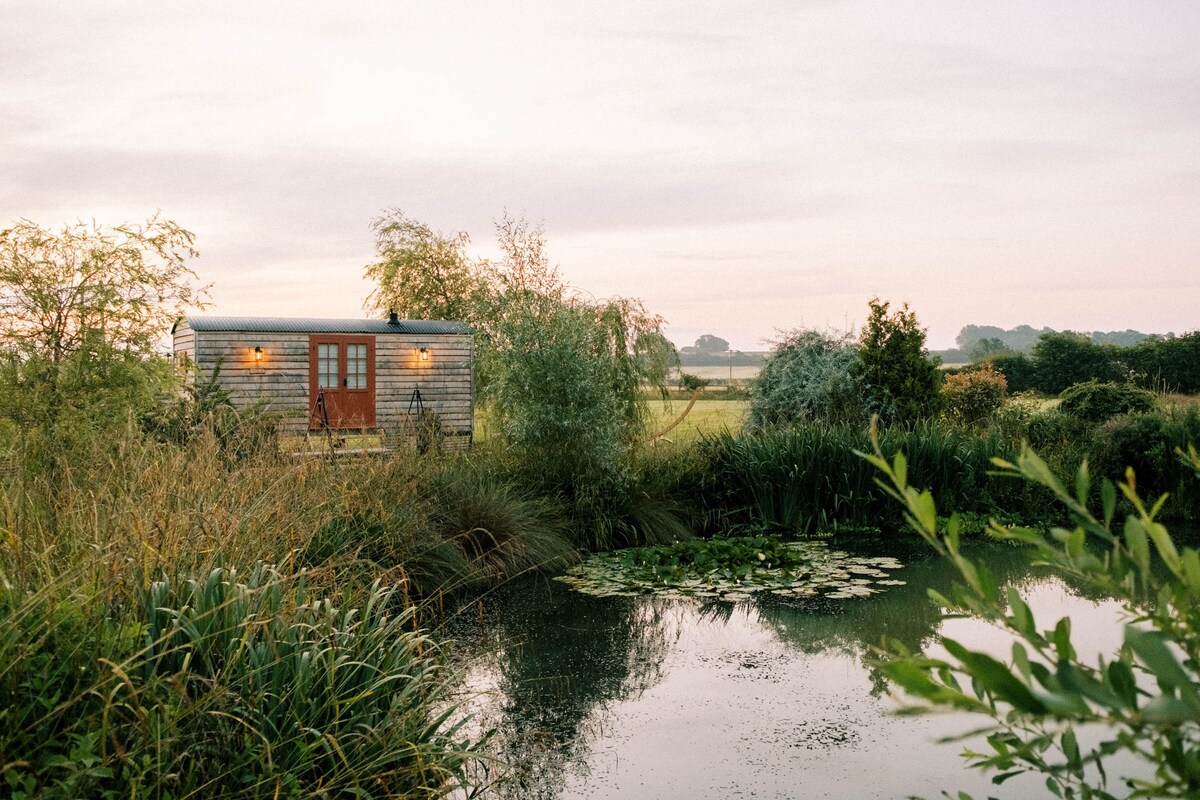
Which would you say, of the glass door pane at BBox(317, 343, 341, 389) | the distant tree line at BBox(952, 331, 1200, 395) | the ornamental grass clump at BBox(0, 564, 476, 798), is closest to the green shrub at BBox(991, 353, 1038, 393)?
the distant tree line at BBox(952, 331, 1200, 395)

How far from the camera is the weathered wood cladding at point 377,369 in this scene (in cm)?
1666

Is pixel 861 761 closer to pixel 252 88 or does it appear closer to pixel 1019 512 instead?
pixel 1019 512

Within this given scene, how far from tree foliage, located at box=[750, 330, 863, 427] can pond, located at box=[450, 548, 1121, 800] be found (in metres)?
5.27

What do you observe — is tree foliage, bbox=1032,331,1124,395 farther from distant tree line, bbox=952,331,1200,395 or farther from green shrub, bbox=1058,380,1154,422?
green shrub, bbox=1058,380,1154,422

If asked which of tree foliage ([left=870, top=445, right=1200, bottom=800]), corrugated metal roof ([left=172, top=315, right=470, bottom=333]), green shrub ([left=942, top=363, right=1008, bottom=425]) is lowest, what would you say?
green shrub ([left=942, top=363, right=1008, bottom=425])

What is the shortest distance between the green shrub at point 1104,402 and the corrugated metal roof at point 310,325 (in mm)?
10270

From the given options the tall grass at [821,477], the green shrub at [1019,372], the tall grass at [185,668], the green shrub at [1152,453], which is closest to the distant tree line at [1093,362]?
the green shrub at [1019,372]

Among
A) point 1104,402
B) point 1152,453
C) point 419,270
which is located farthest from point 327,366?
point 1152,453

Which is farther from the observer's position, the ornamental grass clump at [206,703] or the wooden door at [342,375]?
the wooden door at [342,375]

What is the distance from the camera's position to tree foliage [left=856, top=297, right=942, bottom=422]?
40.8 ft

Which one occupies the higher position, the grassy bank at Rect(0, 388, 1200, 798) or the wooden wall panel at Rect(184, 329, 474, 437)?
the wooden wall panel at Rect(184, 329, 474, 437)

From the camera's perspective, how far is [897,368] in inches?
491

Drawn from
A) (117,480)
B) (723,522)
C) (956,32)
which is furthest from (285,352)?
(117,480)

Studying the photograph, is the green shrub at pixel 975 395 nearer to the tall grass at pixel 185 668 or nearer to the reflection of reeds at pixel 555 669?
the reflection of reeds at pixel 555 669
